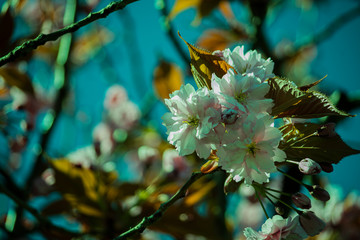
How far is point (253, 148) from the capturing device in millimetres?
708

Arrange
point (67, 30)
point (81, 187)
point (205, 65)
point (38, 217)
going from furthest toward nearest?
point (81, 187)
point (38, 217)
point (205, 65)
point (67, 30)

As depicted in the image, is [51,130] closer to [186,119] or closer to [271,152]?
[186,119]

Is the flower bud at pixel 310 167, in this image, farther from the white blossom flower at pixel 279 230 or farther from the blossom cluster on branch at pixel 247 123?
the white blossom flower at pixel 279 230

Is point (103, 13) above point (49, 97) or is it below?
above

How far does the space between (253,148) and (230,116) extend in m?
0.08

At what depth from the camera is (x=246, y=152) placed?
71cm

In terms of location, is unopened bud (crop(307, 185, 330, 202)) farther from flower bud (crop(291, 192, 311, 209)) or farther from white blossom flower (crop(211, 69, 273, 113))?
white blossom flower (crop(211, 69, 273, 113))

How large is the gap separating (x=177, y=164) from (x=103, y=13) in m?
0.92

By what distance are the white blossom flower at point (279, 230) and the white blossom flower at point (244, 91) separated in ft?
0.75

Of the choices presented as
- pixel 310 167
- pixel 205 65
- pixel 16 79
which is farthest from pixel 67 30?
pixel 16 79

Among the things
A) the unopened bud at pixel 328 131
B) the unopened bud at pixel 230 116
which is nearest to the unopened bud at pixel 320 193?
the unopened bud at pixel 328 131

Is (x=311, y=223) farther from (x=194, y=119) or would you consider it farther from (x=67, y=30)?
(x=67, y=30)

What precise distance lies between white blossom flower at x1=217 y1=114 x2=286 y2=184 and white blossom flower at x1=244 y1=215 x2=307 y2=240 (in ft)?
0.37

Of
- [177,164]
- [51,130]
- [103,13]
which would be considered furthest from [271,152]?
[51,130]
